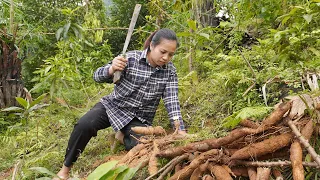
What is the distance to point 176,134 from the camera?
2250mm

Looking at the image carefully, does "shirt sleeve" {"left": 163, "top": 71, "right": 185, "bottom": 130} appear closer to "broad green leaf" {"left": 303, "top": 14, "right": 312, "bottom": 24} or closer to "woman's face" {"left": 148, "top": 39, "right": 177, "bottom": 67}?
"woman's face" {"left": 148, "top": 39, "right": 177, "bottom": 67}

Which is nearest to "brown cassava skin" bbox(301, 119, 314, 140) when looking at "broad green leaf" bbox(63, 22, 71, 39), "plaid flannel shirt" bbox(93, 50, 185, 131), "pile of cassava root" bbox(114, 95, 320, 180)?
"pile of cassava root" bbox(114, 95, 320, 180)

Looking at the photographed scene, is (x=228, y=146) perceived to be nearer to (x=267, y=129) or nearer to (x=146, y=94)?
(x=267, y=129)

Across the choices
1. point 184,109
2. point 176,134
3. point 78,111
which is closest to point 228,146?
point 176,134

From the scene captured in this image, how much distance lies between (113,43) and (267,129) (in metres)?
6.58

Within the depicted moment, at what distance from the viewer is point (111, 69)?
259 cm

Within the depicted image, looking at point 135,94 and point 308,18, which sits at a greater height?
point 308,18

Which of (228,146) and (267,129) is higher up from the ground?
(267,129)

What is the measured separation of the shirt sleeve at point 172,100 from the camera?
104 inches

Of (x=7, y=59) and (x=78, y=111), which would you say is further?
(x=7, y=59)

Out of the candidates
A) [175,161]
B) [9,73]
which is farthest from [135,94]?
[9,73]

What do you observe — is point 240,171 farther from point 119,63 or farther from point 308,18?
point 308,18

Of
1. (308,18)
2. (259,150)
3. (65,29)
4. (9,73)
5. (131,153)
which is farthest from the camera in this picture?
(9,73)

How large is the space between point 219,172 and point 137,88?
4.32 ft
